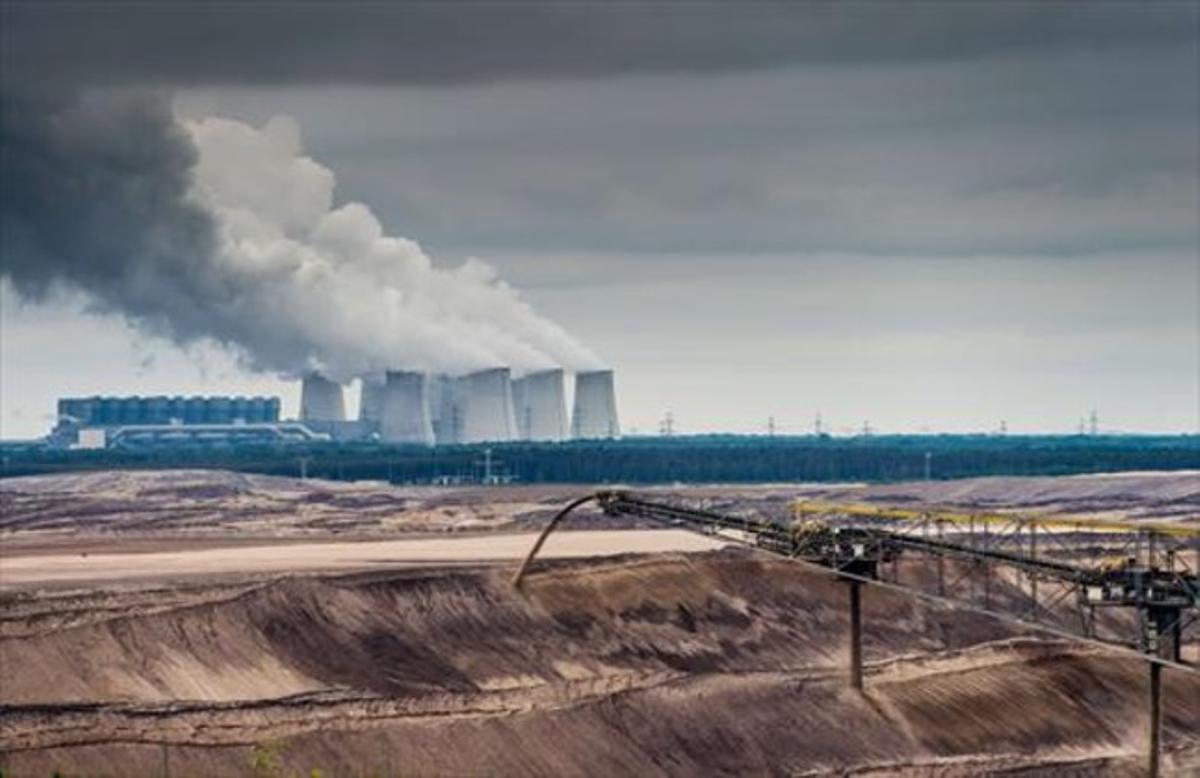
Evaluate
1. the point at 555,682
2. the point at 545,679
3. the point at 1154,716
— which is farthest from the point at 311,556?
the point at 1154,716

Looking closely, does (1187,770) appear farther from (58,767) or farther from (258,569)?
(258,569)

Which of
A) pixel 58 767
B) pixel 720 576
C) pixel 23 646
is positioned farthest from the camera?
pixel 720 576

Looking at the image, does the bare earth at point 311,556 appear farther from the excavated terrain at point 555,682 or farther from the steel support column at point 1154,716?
the steel support column at point 1154,716

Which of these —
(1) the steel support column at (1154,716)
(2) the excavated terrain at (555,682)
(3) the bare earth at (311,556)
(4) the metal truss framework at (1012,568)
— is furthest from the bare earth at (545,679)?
(1) the steel support column at (1154,716)

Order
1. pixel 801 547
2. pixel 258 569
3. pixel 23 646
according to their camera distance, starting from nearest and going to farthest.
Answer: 1. pixel 23 646
2. pixel 801 547
3. pixel 258 569

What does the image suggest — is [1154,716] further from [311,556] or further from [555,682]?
[311,556]

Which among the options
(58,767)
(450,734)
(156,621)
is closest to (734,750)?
(450,734)

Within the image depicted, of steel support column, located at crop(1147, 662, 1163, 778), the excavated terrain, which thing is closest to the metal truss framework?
steel support column, located at crop(1147, 662, 1163, 778)
